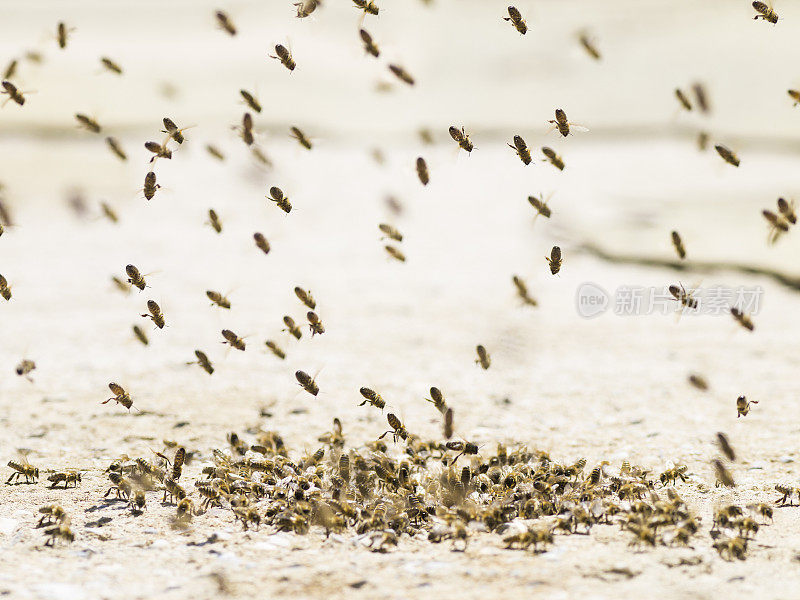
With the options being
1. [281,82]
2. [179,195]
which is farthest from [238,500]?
[281,82]

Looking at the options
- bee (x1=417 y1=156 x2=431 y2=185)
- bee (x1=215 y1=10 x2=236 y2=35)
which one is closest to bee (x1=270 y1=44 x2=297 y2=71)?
bee (x1=215 y1=10 x2=236 y2=35)

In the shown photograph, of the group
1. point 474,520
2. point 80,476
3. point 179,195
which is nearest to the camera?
point 474,520

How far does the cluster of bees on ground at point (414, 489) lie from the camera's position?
4.55 m

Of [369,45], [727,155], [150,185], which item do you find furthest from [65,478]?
[727,155]

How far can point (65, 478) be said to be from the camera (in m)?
5.35

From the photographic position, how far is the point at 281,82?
18422mm

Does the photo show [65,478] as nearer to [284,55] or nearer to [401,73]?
[284,55]

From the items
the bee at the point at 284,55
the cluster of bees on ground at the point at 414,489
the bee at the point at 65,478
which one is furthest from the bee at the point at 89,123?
the bee at the point at 65,478

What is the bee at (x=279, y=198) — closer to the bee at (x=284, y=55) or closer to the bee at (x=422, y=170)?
the bee at (x=284, y=55)

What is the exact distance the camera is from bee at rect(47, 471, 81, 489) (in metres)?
5.32

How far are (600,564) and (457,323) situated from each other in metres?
5.22

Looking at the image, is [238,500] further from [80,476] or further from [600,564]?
[600,564]

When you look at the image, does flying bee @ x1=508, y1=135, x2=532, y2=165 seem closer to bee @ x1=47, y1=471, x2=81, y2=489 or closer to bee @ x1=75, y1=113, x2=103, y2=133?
bee @ x1=75, y1=113, x2=103, y2=133

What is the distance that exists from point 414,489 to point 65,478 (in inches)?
87.5
